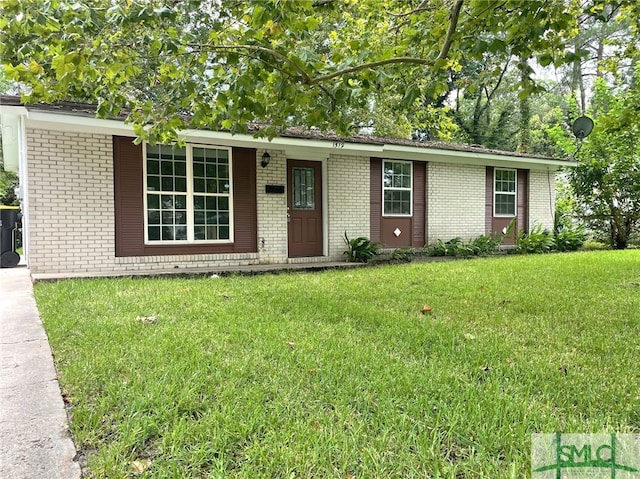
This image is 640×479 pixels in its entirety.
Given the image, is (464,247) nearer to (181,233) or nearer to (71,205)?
(181,233)

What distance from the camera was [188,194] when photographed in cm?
801

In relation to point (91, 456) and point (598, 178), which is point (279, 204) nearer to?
point (91, 456)

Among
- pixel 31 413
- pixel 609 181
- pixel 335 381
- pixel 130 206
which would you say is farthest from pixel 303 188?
pixel 609 181

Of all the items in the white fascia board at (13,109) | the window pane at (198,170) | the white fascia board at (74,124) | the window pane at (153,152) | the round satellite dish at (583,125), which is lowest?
the window pane at (198,170)

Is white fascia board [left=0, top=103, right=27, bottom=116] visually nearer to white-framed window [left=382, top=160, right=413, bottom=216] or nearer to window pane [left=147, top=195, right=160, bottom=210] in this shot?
window pane [left=147, top=195, right=160, bottom=210]

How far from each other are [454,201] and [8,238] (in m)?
11.1

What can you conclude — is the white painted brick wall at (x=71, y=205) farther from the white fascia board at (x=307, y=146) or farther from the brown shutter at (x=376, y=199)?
the brown shutter at (x=376, y=199)

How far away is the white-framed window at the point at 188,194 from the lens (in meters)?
7.73

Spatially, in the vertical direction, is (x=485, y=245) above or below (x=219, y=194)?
below

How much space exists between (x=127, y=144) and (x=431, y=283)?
5.75 metres

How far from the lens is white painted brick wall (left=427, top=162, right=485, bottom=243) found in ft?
36.7

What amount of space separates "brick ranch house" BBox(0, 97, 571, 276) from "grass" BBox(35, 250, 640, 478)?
246 cm

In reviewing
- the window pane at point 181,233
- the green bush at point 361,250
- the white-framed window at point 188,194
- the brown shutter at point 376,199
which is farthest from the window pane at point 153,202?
the brown shutter at point 376,199

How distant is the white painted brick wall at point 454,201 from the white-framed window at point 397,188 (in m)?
0.58
